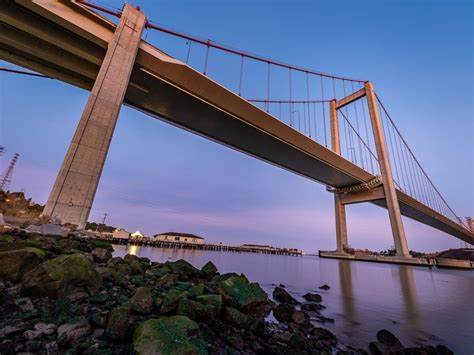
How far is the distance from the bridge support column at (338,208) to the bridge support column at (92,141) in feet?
108

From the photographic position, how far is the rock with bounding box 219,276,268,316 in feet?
12.7

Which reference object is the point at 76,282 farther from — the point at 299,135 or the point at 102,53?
the point at 299,135

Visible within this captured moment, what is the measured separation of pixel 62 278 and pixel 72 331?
1054 mm

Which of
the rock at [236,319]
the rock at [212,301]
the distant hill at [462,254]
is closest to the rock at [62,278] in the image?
the rock at [212,301]

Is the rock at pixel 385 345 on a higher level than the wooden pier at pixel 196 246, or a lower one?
lower

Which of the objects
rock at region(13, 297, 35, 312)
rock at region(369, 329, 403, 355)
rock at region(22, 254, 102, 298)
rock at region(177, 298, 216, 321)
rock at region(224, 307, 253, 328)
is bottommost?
rock at region(369, 329, 403, 355)

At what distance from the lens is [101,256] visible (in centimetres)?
501

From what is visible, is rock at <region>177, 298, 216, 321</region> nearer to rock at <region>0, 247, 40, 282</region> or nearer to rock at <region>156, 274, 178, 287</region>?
rock at <region>156, 274, 178, 287</region>

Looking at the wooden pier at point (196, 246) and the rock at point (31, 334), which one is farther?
the wooden pier at point (196, 246)

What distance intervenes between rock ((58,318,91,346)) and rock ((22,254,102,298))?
31.8 inches

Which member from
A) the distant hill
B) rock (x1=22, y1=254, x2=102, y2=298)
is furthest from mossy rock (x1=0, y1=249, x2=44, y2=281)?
the distant hill

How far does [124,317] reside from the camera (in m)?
2.27

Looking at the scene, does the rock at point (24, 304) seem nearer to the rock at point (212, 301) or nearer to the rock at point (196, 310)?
the rock at point (196, 310)

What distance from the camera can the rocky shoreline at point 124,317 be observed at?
1.95 m
